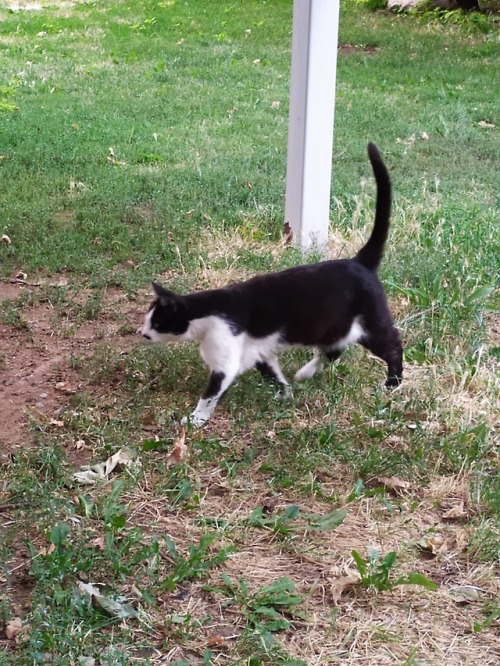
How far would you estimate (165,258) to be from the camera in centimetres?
520

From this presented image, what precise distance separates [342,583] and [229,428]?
1063 millimetres

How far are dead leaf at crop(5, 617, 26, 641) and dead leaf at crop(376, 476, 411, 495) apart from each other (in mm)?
1414

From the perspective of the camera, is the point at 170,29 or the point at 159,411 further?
the point at 170,29

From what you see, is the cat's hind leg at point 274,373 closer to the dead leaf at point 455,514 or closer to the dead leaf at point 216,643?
the dead leaf at point 455,514

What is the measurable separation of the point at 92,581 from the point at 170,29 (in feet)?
36.1

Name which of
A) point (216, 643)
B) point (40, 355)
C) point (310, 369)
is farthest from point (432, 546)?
point (40, 355)

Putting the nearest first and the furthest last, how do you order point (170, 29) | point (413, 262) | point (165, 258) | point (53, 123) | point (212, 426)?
1. point (212, 426)
2. point (413, 262)
3. point (165, 258)
4. point (53, 123)
5. point (170, 29)

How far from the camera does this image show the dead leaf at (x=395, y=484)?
3158 millimetres

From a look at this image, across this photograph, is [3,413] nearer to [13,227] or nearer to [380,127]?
[13,227]

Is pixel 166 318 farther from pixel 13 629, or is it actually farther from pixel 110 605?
pixel 13 629

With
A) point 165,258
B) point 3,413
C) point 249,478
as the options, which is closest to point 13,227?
point 165,258

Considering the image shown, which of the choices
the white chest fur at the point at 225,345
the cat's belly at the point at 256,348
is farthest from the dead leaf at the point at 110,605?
the cat's belly at the point at 256,348

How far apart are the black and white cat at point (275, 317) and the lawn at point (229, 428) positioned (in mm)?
185

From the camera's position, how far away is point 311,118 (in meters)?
5.05
